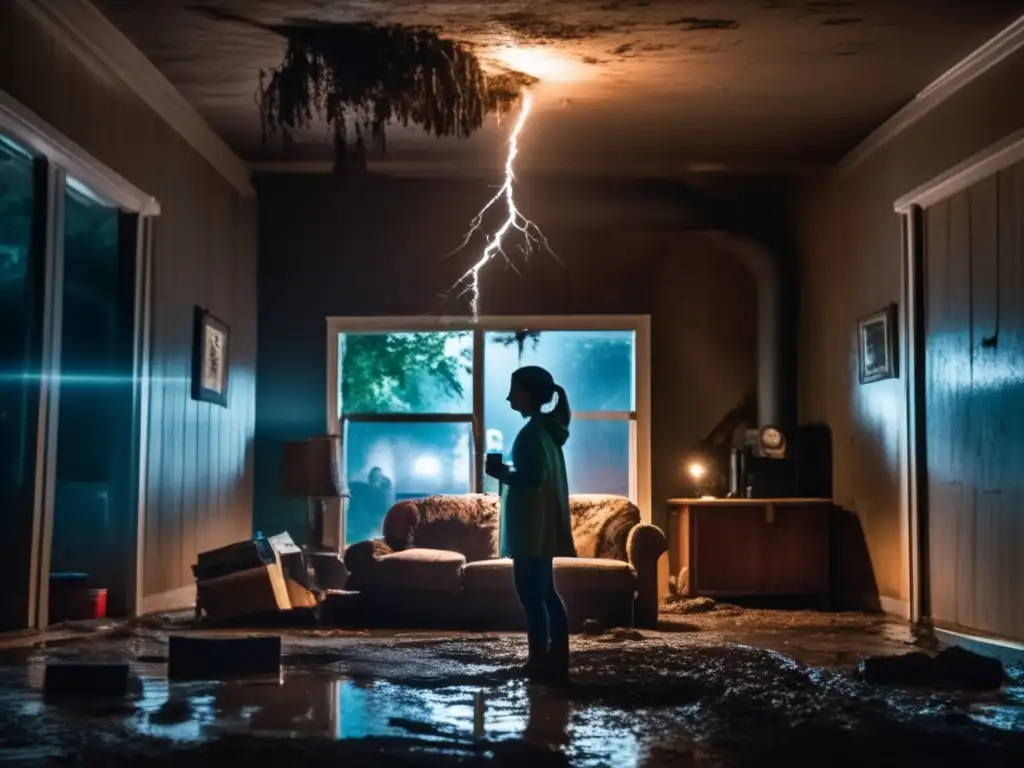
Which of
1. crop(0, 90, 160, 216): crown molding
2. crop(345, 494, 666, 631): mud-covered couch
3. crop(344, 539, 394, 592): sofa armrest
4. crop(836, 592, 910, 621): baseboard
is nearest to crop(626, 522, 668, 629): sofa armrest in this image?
crop(345, 494, 666, 631): mud-covered couch

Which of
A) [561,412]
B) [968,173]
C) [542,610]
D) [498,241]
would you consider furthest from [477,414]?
[542,610]

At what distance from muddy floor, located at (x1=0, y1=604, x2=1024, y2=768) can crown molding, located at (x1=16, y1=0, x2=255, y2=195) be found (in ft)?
8.53

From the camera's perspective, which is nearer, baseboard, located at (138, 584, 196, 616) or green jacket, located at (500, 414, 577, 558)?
green jacket, located at (500, 414, 577, 558)

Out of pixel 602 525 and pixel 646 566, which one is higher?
pixel 602 525

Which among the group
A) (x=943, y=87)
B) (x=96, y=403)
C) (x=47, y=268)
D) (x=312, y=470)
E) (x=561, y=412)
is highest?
(x=943, y=87)

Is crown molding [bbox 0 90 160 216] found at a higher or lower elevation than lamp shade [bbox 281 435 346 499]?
higher

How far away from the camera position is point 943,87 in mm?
6430

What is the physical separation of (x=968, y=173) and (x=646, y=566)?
8.01 feet

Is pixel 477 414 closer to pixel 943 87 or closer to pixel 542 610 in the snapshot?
pixel 943 87

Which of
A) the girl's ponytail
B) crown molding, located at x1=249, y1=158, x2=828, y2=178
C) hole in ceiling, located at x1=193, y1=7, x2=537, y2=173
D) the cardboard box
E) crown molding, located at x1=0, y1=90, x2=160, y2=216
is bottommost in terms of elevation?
the cardboard box

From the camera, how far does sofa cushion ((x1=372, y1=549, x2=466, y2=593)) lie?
20.4ft

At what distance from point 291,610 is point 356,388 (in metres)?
2.55

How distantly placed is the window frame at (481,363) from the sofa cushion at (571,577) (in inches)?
89.3

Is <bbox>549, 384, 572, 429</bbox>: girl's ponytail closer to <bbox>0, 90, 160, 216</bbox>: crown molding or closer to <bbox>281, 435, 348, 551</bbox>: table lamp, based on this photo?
<bbox>0, 90, 160, 216</bbox>: crown molding
